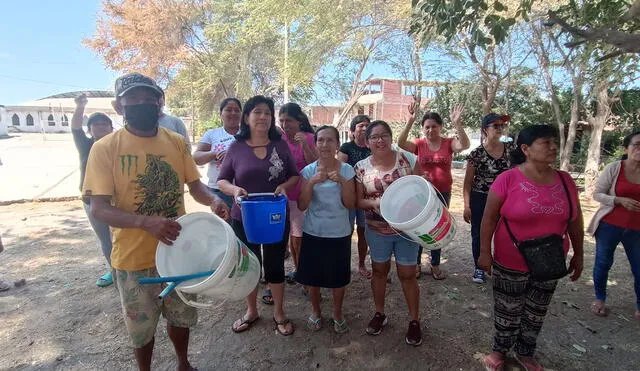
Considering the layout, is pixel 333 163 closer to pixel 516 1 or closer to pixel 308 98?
pixel 516 1

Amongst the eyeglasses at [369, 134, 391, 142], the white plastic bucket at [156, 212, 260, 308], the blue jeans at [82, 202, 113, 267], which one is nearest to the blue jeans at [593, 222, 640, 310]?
the eyeglasses at [369, 134, 391, 142]

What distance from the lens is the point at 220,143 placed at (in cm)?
366

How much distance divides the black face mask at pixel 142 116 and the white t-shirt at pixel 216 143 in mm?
1543

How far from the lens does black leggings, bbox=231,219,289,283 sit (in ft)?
9.53

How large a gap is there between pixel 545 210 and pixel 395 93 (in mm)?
25181

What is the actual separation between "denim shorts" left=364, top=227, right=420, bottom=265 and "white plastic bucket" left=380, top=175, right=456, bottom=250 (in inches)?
9.3

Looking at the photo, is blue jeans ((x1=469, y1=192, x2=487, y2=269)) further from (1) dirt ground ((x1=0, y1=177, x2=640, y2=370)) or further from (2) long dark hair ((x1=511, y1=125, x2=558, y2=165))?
(2) long dark hair ((x1=511, y1=125, x2=558, y2=165))

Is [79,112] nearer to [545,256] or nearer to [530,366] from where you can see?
[545,256]

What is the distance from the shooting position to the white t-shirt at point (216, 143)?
3633 mm

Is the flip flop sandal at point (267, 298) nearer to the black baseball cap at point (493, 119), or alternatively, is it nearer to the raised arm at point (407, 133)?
the raised arm at point (407, 133)

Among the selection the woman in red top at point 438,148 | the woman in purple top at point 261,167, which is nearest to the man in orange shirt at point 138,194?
the woman in purple top at point 261,167

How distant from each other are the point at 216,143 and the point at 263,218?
5.12ft

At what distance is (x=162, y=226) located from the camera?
71.9 inches

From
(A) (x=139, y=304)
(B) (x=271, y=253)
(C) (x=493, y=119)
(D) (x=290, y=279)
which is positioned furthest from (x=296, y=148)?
(A) (x=139, y=304)
